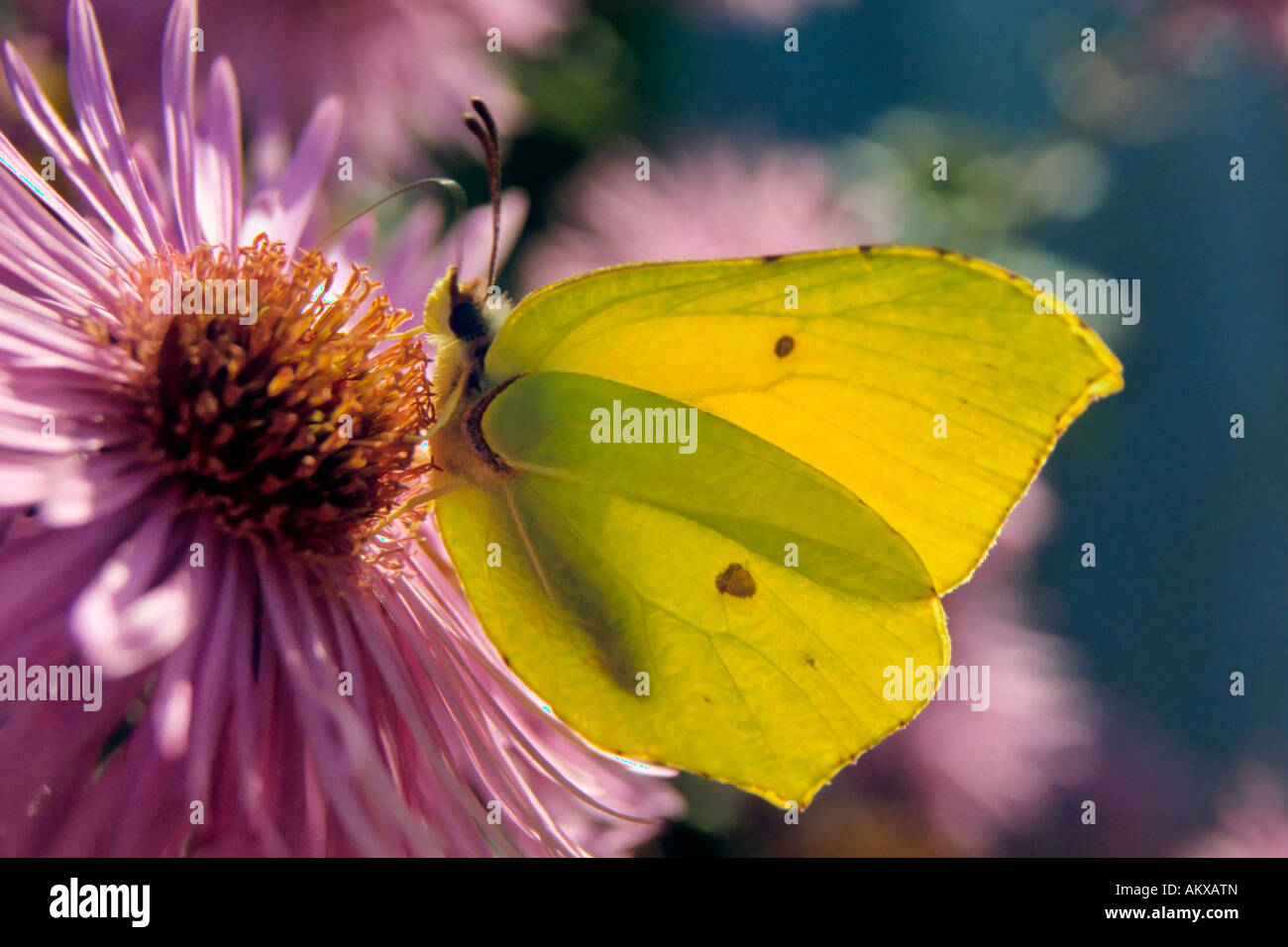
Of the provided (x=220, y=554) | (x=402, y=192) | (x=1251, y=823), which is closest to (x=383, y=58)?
(x=402, y=192)

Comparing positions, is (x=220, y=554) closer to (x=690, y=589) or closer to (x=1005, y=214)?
(x=690, y=589)

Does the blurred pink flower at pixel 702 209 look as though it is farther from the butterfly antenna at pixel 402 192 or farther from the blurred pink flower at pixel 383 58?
the butterfly antenna at pixel 402 192

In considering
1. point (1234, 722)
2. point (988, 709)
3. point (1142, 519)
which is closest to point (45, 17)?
point (988, 709)

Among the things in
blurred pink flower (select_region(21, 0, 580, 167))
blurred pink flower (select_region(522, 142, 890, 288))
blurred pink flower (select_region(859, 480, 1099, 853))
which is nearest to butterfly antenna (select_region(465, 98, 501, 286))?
blurred pink flower (select_region(21, 0, 580, 167))

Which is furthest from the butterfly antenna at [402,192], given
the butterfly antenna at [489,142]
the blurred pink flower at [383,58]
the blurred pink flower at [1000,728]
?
the blurred pink flower at [1000,728]

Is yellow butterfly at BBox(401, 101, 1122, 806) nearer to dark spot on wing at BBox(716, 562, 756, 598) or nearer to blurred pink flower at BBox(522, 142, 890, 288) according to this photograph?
dark spot on wing at BBox(716, 562, 756, 598)
